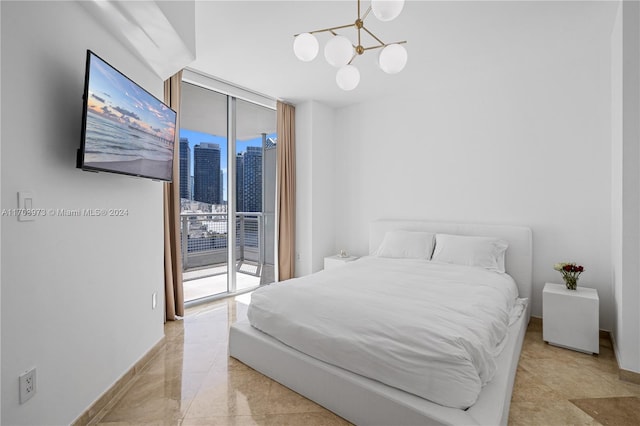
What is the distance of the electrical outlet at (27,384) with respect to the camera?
1320mm

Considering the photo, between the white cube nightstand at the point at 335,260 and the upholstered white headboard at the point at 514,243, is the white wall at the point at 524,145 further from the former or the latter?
the white cube nightstand at the point at 335,260

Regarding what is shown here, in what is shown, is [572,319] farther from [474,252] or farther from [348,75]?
[348,75]

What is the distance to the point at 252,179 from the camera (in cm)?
439

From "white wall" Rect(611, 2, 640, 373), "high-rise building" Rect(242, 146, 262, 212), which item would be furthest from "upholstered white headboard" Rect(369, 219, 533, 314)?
"high-rise building" Rect(242, 146, 262, 212)

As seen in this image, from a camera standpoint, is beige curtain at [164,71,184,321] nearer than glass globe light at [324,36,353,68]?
No

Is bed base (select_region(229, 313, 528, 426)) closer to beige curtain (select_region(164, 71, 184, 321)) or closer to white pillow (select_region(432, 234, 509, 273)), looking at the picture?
white pillow (select_region(432, 234, 509, 273))

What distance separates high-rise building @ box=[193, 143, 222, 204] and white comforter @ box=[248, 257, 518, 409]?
1.99m

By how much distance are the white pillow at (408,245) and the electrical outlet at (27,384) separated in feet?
9.94

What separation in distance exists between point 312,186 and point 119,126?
2.88 meters

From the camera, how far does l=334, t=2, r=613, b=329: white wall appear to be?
2828 millimetres

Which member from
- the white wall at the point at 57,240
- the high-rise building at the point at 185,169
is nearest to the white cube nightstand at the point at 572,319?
the white wall at the point at 57,240

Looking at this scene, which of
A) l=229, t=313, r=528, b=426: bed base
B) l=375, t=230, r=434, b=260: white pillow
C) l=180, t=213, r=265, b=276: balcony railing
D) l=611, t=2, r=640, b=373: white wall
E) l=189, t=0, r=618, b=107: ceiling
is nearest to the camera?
l=229, t=313, r=528, b=426: bed base

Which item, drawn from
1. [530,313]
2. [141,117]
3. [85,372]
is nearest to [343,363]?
[85,372]

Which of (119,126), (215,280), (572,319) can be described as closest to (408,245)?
(572,319)
